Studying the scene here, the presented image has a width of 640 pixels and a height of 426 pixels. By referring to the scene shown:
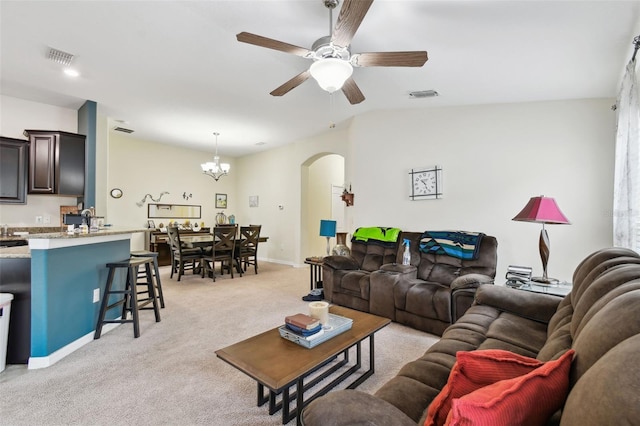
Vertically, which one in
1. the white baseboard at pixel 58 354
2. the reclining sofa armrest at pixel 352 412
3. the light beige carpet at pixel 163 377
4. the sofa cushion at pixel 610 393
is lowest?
the light beige carpet at pixel 163 377

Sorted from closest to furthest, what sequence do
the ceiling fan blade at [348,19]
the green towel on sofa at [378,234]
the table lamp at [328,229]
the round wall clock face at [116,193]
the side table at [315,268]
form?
the ceiling fan blade at [348,19]
the green towel on sofa at [378,234]
the side table at [315,268]
the table lamp at [328,229]
the round wall clock face at [116,193]

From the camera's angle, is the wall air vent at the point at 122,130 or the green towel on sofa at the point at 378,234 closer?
the green towel on sofa at the point at 378,234

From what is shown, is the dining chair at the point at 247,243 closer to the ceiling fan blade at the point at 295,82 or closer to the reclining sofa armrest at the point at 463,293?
the ceiling fan blade at the point at 295,82

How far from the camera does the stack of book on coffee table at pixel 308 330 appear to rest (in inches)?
67.2

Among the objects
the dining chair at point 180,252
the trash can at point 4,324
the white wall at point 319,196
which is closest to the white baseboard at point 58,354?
the trash can at point 4,324

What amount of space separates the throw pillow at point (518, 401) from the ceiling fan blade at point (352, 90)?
2.45 metres

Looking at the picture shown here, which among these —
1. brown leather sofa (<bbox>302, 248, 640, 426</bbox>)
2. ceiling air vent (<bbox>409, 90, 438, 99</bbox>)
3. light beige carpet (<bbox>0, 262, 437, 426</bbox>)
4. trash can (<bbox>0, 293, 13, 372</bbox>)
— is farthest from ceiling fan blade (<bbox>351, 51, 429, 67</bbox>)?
trash can (<bbox>0, 293, 13, 372</bbox>)

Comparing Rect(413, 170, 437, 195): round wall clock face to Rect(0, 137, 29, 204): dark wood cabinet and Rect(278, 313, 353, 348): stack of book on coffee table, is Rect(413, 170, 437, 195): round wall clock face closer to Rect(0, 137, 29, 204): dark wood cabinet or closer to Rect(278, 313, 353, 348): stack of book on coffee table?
Rect(278, 313, 353, 348): stack of book on coffee table

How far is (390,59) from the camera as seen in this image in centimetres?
218

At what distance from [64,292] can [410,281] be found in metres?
3.19

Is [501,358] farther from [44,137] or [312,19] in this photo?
[44,137]

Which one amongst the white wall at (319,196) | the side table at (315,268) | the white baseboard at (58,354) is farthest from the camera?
the white wall at (319,196)

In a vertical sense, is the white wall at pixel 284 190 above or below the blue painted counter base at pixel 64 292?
above

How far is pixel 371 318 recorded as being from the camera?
2.15 metres
